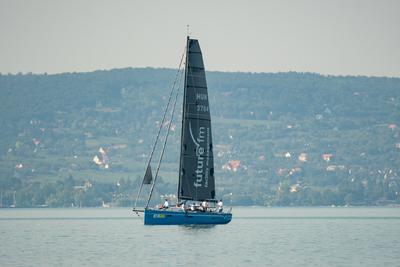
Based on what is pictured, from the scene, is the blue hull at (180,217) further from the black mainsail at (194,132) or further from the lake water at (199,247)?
the black mainsail at (194,132)

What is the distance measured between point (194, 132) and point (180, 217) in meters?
7.31

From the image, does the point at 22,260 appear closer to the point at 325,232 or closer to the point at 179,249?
the point at 179,249

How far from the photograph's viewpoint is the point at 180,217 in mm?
100375

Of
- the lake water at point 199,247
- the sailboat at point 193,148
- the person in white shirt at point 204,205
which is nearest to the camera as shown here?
the lake water at point 199,247

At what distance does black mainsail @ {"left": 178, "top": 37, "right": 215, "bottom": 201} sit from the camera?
100125 mm

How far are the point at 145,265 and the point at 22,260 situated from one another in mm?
8464

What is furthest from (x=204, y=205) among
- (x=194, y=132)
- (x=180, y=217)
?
(x=194, y=132)

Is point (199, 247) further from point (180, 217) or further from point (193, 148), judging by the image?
point (193, 148)

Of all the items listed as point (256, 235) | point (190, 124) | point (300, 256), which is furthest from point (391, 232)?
point (300, 256)

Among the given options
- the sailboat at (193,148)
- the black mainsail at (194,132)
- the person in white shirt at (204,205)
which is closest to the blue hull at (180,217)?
the sailboat at (193,148)

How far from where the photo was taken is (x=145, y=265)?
7050 cm

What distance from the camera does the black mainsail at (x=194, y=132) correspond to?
328 ft

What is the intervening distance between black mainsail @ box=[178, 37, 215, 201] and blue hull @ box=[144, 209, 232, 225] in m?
1.44

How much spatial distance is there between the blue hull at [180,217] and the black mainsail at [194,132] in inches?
56.7
